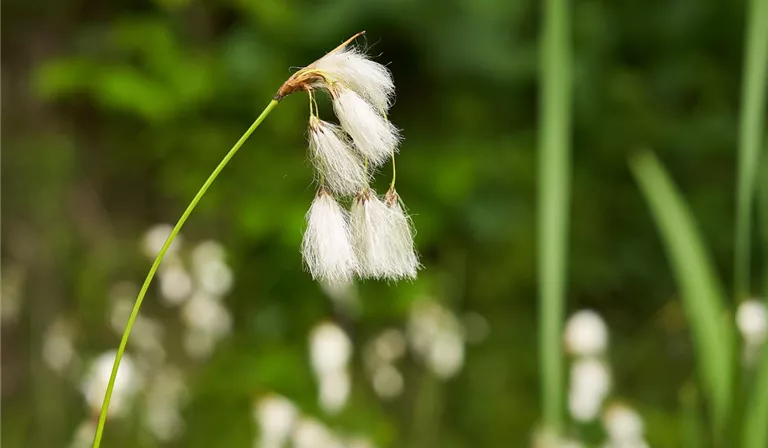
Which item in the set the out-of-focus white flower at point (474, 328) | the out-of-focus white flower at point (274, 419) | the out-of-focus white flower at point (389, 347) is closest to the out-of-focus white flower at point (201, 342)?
the out-of-focus white flower at point (389, 347)

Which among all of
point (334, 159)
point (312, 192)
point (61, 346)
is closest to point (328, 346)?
point (312, 192)

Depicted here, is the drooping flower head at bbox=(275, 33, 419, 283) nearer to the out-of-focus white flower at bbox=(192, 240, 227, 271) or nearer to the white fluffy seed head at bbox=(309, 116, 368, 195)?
the white fluffy seed head at bbox=(309, 116, 368, 195)

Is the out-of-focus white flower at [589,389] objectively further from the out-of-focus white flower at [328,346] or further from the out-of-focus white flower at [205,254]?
the out-of-focus white flower at [205,254]

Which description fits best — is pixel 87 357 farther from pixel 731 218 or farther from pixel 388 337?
pixel 731 218

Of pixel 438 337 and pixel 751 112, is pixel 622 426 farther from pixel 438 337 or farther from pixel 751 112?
pixel 438 337

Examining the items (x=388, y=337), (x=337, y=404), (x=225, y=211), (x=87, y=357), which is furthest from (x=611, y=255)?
(x=87, y=357)
